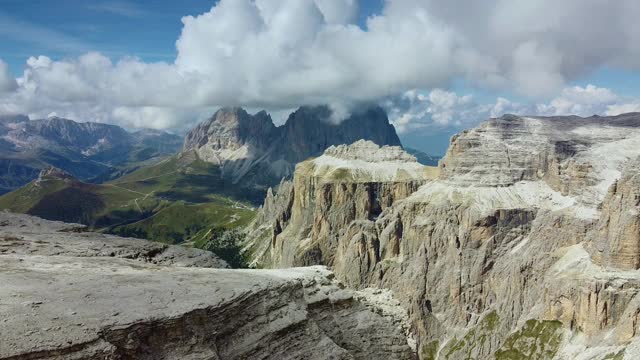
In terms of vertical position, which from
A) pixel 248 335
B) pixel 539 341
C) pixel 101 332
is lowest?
A: pixel 539 341

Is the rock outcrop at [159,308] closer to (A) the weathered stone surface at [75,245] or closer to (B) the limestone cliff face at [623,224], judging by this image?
(A) the weathered stone surface at [75,245]

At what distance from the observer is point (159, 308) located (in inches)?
1702

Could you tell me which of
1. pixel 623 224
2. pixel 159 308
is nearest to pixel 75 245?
pixel 159 308

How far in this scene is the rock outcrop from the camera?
37125 millimetres

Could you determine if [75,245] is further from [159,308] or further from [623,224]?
[623,224]

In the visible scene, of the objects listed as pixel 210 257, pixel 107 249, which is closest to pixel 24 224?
pixel 107 249

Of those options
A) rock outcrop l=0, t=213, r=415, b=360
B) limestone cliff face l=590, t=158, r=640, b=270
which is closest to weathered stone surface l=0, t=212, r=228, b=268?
rock outcrop l=0, t=213, r=415, b=360

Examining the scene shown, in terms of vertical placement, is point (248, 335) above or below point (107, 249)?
below

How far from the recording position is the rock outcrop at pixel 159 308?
1462 inches

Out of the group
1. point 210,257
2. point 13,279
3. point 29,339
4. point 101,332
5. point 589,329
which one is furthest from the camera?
point 589,329

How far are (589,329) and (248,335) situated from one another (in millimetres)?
171026

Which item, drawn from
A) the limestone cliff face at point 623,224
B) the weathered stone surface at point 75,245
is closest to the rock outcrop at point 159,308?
the weathered stone surface at point 75,245

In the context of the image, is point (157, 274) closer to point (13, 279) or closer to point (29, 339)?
point (13, 279)

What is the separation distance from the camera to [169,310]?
4341 cm
